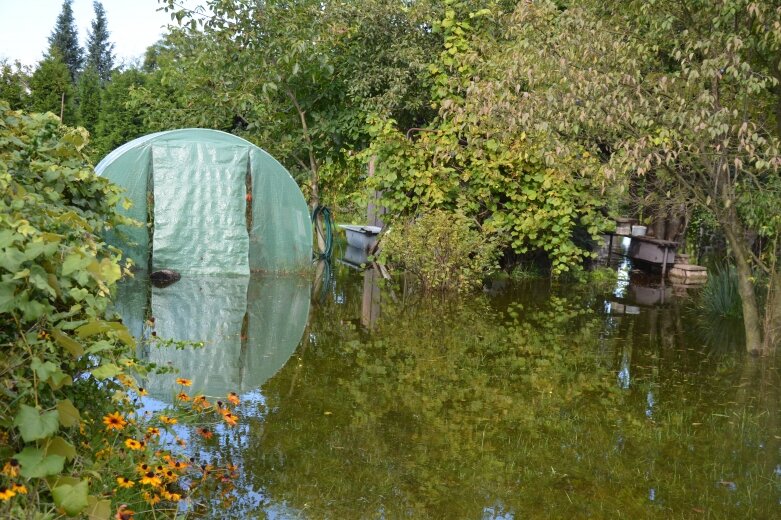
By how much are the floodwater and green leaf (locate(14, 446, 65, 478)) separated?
1604 mm

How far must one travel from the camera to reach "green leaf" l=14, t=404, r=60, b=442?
251cm

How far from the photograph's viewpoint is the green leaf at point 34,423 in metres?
2.51

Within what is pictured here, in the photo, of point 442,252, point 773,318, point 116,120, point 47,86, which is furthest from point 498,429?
point 47,86

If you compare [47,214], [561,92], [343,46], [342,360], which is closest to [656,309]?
[561,92]

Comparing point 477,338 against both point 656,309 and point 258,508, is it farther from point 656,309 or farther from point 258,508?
point 258,508

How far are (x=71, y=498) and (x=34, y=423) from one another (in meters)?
0.25

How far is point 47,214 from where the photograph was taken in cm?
336

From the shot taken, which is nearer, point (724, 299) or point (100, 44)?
point (724, 299)

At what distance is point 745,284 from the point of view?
8164 millimetres

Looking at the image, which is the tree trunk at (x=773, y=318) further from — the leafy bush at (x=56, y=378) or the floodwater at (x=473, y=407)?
the leafy bush at (x=56, y=378)

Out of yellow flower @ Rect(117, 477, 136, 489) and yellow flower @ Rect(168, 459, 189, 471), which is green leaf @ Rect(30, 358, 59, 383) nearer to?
yellow flower @ Rect(117, 477, 136, 489)

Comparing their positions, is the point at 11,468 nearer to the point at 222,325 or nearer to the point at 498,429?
the point at 498,429

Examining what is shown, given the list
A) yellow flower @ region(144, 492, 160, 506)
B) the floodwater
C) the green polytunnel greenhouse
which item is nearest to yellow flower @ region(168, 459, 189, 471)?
yellow flower @ region(144, 492, 160, 506)

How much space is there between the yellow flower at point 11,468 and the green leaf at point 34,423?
130 millimetres
